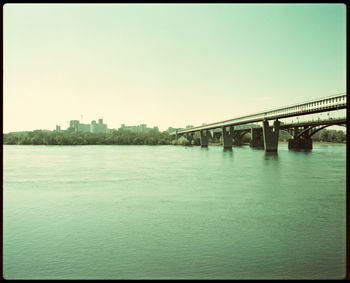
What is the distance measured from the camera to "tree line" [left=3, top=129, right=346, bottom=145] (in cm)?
12280

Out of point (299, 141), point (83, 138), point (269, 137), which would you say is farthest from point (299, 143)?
point (83, 138)

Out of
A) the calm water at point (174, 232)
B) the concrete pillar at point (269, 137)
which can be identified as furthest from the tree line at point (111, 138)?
the calm water at point (174, 232)

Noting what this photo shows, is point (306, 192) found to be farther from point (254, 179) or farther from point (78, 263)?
point (78, 263)

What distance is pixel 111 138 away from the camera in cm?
14275

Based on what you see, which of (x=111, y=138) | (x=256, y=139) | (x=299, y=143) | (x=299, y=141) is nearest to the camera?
(x=299, y=141)

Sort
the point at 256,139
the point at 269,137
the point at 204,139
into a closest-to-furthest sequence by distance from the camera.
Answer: the point at 269,137 < the point at 256,139 < the point at 204,139

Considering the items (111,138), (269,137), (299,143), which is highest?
(111,138)

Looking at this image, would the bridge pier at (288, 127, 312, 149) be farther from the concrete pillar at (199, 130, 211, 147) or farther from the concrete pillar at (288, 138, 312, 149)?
the concrete pillar at (199, 130, 211, 147)

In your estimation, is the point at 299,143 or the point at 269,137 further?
the point at 299,143

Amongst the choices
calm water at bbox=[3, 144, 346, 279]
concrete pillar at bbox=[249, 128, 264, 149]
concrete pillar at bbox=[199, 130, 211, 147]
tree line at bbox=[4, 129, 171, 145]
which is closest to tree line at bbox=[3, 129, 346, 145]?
tree line at bbox=[4, 129, 171, 145]

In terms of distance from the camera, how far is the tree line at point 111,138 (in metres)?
123

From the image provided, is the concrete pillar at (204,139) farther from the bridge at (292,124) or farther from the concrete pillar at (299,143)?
the concrete pillar at (299,143)

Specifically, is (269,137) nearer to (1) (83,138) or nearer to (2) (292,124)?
(2) (292,124)

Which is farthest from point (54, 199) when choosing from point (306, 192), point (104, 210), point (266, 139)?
point (266, 139)
